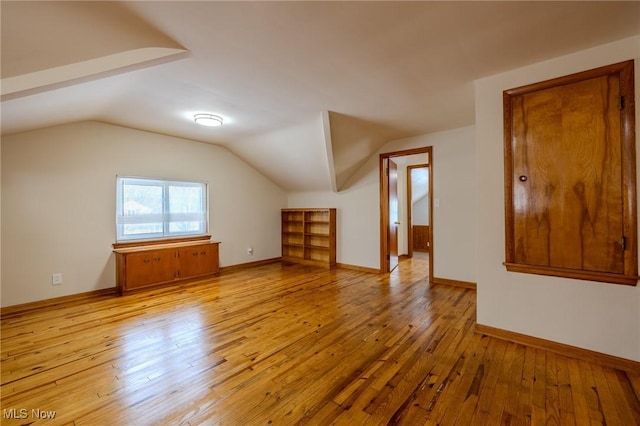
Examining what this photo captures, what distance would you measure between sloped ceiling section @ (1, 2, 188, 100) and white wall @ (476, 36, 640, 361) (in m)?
2.69

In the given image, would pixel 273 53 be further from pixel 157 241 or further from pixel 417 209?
pixel 417 209

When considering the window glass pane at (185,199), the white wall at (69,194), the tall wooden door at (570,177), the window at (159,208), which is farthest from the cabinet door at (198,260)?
the tall wooden door at (570,177)

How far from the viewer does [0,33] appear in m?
1.39

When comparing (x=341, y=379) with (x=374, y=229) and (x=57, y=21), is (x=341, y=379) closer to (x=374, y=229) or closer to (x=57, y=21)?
(x=57, y=21)

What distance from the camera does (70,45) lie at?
5.50 feet

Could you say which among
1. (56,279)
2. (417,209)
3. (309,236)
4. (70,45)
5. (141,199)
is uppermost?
(70,45)

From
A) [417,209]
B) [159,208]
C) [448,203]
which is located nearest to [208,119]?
[159,208]

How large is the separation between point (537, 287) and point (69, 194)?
17.5ft

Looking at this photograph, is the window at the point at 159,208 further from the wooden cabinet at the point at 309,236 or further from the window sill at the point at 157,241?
the wooden cabinet at the point at 309,236

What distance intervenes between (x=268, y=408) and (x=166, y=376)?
842 millimetres

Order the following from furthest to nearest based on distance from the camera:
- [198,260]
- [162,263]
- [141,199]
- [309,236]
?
[309,236], [198,260], [141,199], [162,263]

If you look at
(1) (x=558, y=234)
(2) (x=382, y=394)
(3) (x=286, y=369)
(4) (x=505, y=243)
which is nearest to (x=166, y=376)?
(3) (x=286, y=369)

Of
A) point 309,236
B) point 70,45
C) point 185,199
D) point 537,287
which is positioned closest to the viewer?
point 70,45

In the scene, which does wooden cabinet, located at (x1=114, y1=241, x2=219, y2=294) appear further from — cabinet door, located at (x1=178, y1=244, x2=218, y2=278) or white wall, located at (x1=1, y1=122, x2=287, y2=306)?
white wall, located at (x1=1, y1=122, x2=287, y2=306)
